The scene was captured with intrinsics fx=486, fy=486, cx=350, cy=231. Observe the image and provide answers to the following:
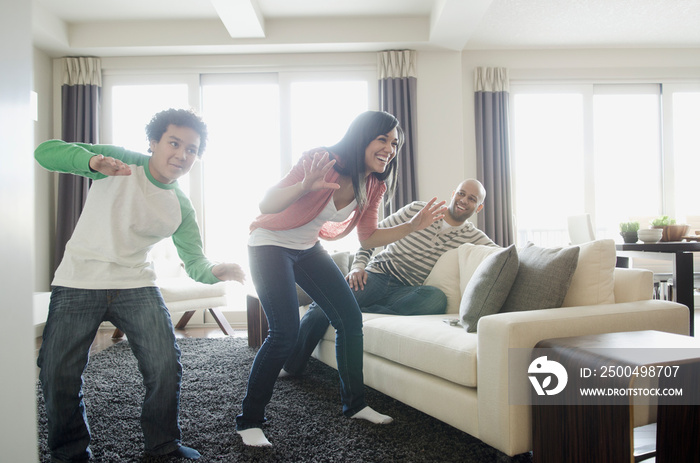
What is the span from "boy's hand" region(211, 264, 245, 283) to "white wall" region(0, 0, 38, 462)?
1224mm

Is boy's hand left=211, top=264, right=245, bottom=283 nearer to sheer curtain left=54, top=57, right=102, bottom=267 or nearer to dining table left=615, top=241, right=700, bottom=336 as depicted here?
dining table left=615, top=241, right=700, bottom=336

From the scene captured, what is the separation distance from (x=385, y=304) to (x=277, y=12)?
293 centimetres

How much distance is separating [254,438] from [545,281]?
118 cm

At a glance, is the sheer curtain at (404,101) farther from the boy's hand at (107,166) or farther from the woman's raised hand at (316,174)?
the boy's hand at (107,166)

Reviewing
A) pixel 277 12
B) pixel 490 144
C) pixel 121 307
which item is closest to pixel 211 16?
pixel 277 12

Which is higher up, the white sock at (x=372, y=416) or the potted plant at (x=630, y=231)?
the potted plant at (x=630, y=231)

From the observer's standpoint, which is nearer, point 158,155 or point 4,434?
point 4,434

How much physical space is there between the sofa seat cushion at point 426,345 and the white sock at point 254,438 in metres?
0.60

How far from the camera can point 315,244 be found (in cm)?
188

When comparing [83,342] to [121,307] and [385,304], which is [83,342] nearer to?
[121,307]

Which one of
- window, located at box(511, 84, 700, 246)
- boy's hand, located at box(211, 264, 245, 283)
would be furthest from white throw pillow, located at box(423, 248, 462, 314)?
window, located at box(511, 84, 700, 246)

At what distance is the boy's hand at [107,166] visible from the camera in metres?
1.33

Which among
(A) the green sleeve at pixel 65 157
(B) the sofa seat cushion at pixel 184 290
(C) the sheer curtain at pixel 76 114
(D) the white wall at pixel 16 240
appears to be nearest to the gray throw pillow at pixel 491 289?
(A) the green sleeve at pixel 65 157

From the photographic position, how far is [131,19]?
14.1 feet
